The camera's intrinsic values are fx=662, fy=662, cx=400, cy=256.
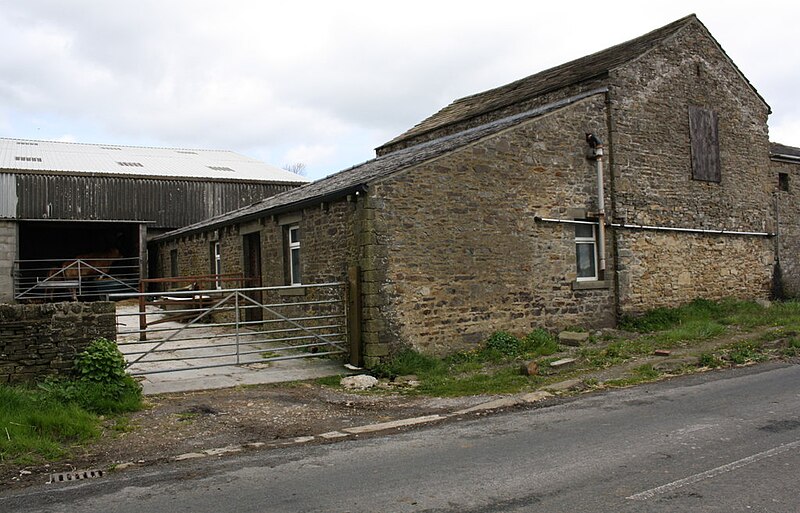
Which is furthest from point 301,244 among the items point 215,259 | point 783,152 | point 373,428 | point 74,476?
point 783,152

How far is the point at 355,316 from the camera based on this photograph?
12.0 meters

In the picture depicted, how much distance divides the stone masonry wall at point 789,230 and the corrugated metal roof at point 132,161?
21.2 metres

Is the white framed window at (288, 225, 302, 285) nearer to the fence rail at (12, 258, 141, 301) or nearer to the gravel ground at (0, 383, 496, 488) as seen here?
the gravel ground at (0, 383, 496, 488)

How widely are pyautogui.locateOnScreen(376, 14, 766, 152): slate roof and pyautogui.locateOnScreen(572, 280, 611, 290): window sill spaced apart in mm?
4931

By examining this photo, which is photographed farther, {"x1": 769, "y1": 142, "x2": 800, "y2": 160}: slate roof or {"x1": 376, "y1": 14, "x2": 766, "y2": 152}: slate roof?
{"x1": 769, "y1": 142, "x2": 800, "y2": 160}: slate roof

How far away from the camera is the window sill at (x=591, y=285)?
1453 centimetres

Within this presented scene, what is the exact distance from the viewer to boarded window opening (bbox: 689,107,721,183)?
56.3ft

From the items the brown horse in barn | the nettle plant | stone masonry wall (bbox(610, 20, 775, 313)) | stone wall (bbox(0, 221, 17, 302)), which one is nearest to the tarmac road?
the nettle plant

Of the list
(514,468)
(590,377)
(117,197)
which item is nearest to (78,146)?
(117,197)

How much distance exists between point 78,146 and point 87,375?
31089 mm

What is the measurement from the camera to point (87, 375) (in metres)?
9.06

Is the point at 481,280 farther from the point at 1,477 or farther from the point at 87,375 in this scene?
the point at 1,477

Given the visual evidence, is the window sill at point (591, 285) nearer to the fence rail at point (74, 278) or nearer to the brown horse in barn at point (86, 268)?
the fence rail at point (74, 278)

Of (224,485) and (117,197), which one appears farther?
(117,197)
